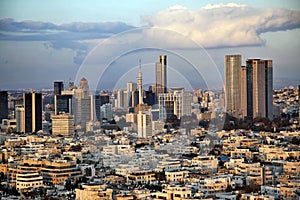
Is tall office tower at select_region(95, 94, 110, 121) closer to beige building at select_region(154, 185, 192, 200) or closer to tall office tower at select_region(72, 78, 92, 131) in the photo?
tall office tower at select_region(72, 78, 92, 131)

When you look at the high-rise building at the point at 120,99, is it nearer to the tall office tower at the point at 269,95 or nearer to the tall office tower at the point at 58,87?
the tall office tower at the point at 58,87

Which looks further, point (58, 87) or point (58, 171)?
point (58, 87)

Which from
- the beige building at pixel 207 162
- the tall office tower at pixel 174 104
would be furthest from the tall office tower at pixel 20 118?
the beige building at pixel 207 162

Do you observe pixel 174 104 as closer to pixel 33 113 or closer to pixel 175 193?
pixel 33 113

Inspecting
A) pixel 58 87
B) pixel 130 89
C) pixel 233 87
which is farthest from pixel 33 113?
pixel 233 87

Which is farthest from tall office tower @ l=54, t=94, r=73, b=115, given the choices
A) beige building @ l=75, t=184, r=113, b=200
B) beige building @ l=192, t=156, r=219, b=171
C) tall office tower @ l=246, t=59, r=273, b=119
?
beige building @ l=75, t=184, r=113, b=200
